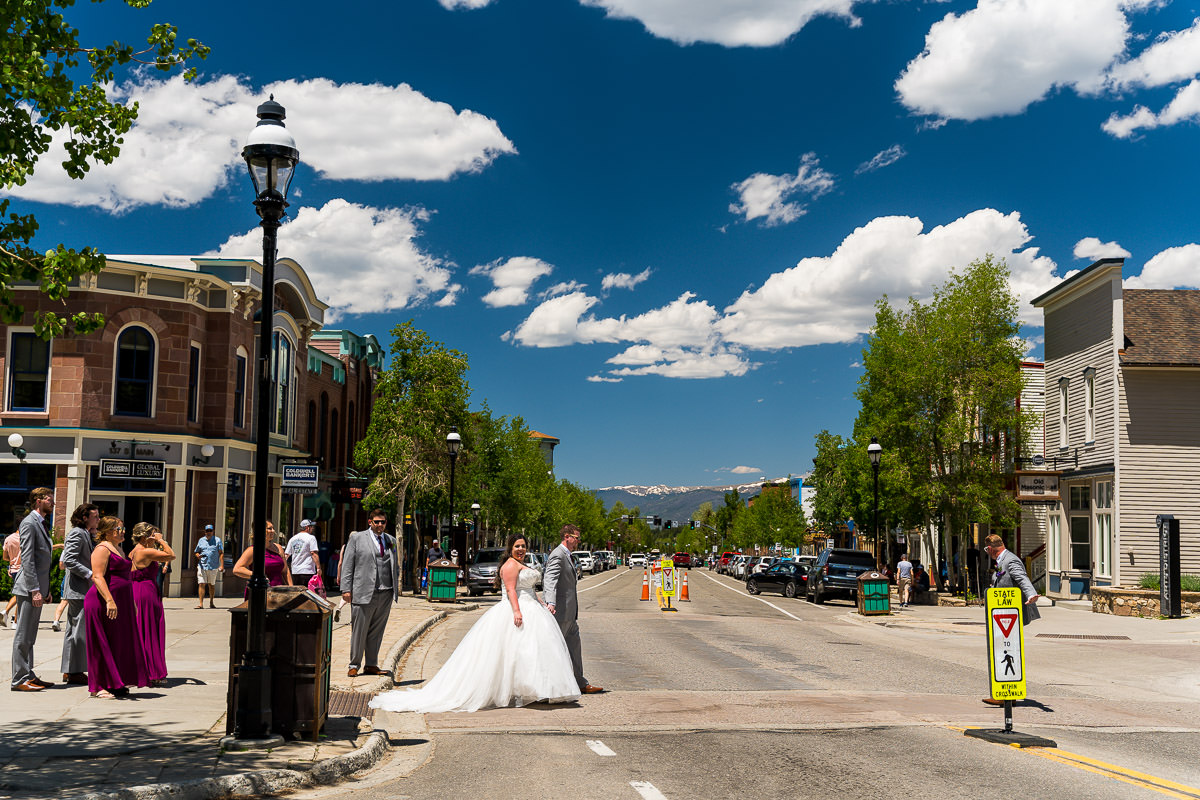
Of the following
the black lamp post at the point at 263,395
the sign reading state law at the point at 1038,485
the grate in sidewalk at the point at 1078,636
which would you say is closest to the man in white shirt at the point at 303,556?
the black lamp post at the point at 263,395

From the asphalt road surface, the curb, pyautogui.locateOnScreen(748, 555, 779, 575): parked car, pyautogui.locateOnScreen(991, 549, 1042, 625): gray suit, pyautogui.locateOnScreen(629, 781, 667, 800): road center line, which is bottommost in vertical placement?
pyautogui.locateOnScreen(748, 555, 779, 575): parked car

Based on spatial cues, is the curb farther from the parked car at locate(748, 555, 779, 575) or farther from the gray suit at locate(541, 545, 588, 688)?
the parked car at locate(748, 555, 779, 575)

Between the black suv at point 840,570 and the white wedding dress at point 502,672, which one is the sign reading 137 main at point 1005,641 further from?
the black suv at point 840,570

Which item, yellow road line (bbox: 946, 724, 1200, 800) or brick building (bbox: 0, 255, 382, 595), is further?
brick building (bbox: 0, 255, 382, 595)

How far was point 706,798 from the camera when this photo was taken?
699 cm

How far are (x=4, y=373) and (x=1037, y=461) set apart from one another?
3198 centimetres

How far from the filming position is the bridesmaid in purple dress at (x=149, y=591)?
34.8ft

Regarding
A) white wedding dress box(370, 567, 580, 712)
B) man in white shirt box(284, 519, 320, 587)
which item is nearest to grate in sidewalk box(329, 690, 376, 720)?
white wedding dress box(370, 567, 580, 712)

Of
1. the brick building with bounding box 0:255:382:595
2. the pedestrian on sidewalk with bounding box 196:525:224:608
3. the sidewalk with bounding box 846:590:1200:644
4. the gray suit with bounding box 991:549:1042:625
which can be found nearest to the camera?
the gray suit with bounding box 991:549:1042:625

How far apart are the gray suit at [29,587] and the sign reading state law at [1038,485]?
96.8 feet

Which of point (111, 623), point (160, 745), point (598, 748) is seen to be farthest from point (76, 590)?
point (598, 748)

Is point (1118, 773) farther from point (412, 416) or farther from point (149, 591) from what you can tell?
point (412, 416)

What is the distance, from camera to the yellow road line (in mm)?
7320

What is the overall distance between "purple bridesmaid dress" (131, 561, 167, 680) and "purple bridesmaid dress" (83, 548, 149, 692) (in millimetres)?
112
